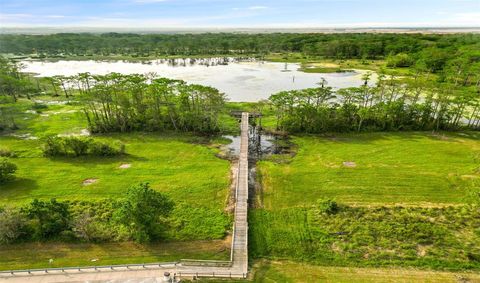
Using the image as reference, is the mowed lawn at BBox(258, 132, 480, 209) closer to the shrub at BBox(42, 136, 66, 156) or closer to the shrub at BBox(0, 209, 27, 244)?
the shrub at BBox(0, 209, 27, 244)

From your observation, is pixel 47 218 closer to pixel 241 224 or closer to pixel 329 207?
pixel 241 224

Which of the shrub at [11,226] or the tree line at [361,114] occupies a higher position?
the tree line at [361,114]

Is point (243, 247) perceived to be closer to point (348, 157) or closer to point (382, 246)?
point (382, 246)

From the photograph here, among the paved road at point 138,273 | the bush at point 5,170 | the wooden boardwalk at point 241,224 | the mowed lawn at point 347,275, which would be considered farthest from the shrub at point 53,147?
the mowed lawn at point 347,275

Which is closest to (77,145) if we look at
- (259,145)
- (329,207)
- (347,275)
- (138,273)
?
(259,145)

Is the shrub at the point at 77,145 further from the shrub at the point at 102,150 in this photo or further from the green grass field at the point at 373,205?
the green grass field at the point at 373,205
